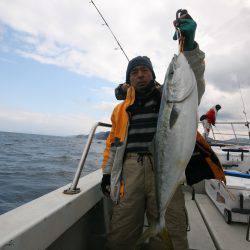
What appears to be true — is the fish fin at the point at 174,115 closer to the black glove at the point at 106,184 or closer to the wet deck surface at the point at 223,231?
the black glove at the point at 106,184

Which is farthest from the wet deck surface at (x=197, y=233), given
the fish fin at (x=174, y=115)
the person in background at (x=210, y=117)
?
the person in background at (x=210, y=117)

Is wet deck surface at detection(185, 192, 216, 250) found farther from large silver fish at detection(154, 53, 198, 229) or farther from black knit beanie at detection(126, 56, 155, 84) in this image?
black knit beanie at detection(126, 56, 155, 84)

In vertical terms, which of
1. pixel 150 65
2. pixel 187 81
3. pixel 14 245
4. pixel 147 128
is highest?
pixel 150 65

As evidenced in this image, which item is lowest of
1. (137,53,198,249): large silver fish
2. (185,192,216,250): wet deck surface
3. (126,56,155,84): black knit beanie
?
(185,192,216,250): wet deck surface

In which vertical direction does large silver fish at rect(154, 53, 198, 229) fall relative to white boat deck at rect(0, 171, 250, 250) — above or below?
above

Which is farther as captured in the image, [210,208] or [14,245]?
[210,208]

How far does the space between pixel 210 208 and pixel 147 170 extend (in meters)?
2.41

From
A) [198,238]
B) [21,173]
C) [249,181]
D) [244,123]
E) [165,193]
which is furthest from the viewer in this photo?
[21,173]

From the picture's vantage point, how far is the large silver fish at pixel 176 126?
80.7 inches

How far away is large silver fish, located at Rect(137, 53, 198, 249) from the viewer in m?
2.05

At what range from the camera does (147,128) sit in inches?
117

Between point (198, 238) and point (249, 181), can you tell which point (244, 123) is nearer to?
point (249, 181)

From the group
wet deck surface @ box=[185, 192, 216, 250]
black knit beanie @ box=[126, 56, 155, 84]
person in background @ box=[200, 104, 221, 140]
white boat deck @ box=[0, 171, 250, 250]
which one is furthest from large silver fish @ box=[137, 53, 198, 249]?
person in background @ box=[200, 104, 221, 140]

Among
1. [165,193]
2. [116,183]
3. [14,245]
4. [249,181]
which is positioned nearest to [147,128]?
[116,183]
